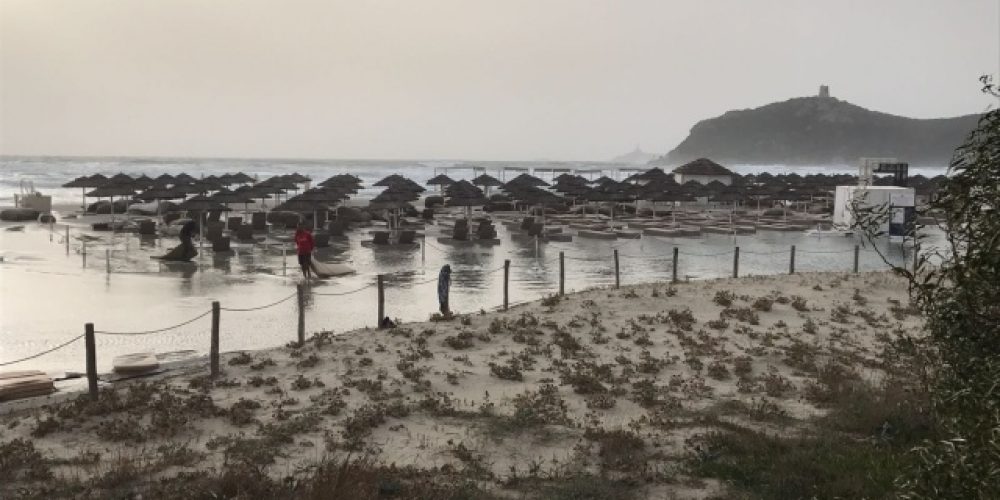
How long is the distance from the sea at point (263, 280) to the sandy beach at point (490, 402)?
7.54 feet

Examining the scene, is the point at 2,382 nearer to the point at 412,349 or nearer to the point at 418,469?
the point at 412,349

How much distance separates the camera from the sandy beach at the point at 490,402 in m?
7.61

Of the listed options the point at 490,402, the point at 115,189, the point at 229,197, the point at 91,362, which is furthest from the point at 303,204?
the point at 490,402

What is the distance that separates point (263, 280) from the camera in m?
20.4

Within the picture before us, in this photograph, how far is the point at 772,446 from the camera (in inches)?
317

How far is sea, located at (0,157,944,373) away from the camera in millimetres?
13648

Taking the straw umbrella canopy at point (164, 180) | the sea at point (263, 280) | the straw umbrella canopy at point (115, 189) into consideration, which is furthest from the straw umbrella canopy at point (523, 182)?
the straw umbrella canopy at point (164, 180)

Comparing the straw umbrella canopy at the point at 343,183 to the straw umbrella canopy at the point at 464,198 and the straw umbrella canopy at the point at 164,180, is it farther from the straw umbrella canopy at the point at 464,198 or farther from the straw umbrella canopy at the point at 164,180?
the straw umbrella canopy at the point at 464,198

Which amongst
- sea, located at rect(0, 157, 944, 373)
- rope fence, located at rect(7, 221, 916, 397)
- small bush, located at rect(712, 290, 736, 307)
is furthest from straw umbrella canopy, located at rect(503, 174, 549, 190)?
small bush, located at rect(712, 290, 736, 307)

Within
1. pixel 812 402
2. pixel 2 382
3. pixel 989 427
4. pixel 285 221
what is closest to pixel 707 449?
pixel 812 402

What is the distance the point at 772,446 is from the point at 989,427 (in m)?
5.03

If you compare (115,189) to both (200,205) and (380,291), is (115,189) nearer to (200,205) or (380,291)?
Answer: (200,205)

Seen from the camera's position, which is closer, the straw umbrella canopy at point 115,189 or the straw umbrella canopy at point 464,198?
the straw umbrella canopy at point 464,198

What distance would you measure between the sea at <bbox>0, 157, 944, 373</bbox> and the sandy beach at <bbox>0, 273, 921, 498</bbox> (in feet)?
7.54
